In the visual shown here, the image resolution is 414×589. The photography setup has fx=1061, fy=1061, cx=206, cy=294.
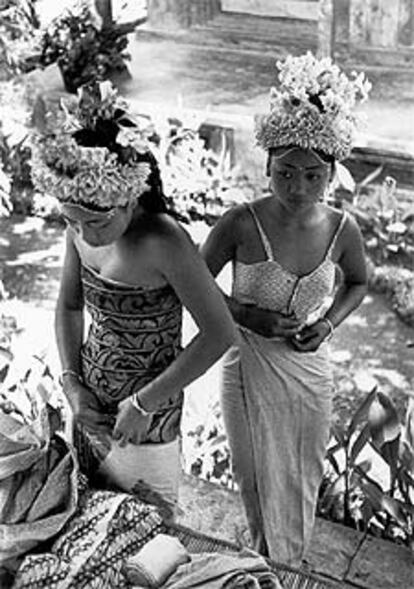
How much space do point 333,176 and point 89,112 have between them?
56cm

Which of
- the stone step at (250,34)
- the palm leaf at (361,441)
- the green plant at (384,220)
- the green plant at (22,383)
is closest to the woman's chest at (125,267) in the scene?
the palm leaf at (361,441)

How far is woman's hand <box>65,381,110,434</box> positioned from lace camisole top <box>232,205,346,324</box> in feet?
1.33

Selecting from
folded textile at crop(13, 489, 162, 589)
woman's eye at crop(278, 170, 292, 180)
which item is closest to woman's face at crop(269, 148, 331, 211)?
woman's eye at crop(278, 170, 292, 180)

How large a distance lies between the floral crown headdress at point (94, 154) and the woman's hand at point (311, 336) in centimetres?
53

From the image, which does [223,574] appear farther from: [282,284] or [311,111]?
[311,111]

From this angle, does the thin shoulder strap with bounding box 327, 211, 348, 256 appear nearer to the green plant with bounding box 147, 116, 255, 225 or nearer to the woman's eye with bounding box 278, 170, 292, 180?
the woman's eye with bounding box 278, 170, 292, 180

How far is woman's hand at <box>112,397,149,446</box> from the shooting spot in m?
2.24

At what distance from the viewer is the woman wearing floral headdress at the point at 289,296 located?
7.32ft

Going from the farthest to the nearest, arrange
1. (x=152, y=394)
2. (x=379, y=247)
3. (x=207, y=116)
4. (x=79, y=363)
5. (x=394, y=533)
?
(x=379, y=247)
(x=207, y=116)
(x=394, y=533)
(x=79, y=363)
(x=152, y=394)

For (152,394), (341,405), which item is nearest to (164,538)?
(152,394)

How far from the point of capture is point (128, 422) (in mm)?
2242

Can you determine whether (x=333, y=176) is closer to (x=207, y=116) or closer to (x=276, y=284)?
(x=276, y=284)

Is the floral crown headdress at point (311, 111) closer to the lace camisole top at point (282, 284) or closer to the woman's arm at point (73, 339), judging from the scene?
the lace camisole top at point (282, 284)

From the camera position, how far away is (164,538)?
6.88 feet
